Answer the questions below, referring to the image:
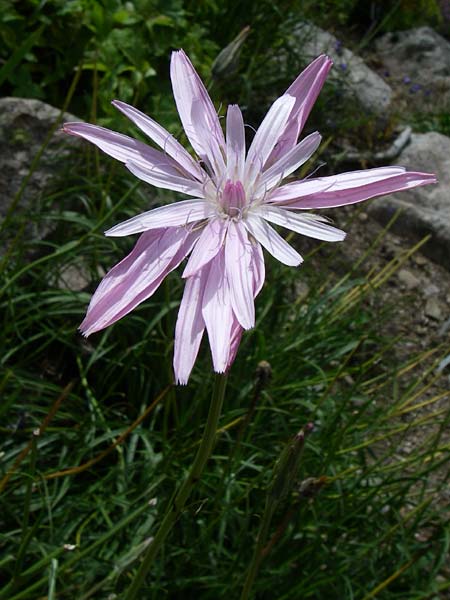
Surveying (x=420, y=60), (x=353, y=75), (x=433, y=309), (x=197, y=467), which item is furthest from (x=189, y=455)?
(x=420, y=60)

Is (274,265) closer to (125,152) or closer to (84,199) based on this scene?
(84,199)

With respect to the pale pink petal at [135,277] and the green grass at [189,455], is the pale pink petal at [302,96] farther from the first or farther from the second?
the green grass at [189,455]

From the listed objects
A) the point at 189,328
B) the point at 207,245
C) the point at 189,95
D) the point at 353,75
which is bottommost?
the point at 189,328

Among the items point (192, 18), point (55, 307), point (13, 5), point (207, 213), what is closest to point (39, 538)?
point (55, 307)

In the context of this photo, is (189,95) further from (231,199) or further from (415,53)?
(415,53)

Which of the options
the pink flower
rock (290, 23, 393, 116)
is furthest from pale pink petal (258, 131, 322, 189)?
rock (290, 23, 393, 116)

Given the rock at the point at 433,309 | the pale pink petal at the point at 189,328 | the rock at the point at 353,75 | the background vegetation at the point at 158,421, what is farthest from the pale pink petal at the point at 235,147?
the rock at the point at 353,75
